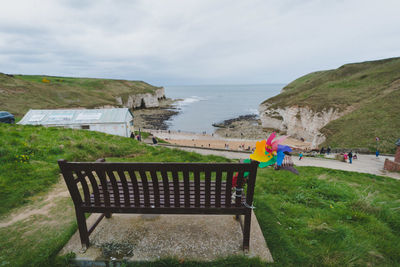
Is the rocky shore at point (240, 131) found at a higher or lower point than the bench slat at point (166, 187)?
lower

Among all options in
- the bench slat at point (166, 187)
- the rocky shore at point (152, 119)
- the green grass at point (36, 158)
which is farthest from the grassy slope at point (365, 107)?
the rocky shore at point (152, 119)

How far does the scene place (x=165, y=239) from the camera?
3.16m

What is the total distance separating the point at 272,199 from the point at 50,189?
5858 millimetres

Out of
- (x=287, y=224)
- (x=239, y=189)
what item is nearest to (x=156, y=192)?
(x=239, y=189)

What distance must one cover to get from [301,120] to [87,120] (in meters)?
41.1

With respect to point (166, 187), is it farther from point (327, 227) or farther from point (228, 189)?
point (327, 227)

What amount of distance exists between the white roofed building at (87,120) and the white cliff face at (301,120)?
29.9 m

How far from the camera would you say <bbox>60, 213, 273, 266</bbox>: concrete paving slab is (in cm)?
285

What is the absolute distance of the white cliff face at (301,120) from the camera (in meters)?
37.9

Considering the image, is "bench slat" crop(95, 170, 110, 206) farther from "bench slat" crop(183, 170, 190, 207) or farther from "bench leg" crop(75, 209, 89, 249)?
"bench slat" crop(183, 170, 190, 207)

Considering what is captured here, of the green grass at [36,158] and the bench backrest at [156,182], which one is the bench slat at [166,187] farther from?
the green grass at [36,158]

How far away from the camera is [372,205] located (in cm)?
457

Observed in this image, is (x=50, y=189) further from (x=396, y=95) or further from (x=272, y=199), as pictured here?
(x=396, y=95)

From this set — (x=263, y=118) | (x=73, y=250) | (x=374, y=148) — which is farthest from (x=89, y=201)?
(x=263, y=118)
